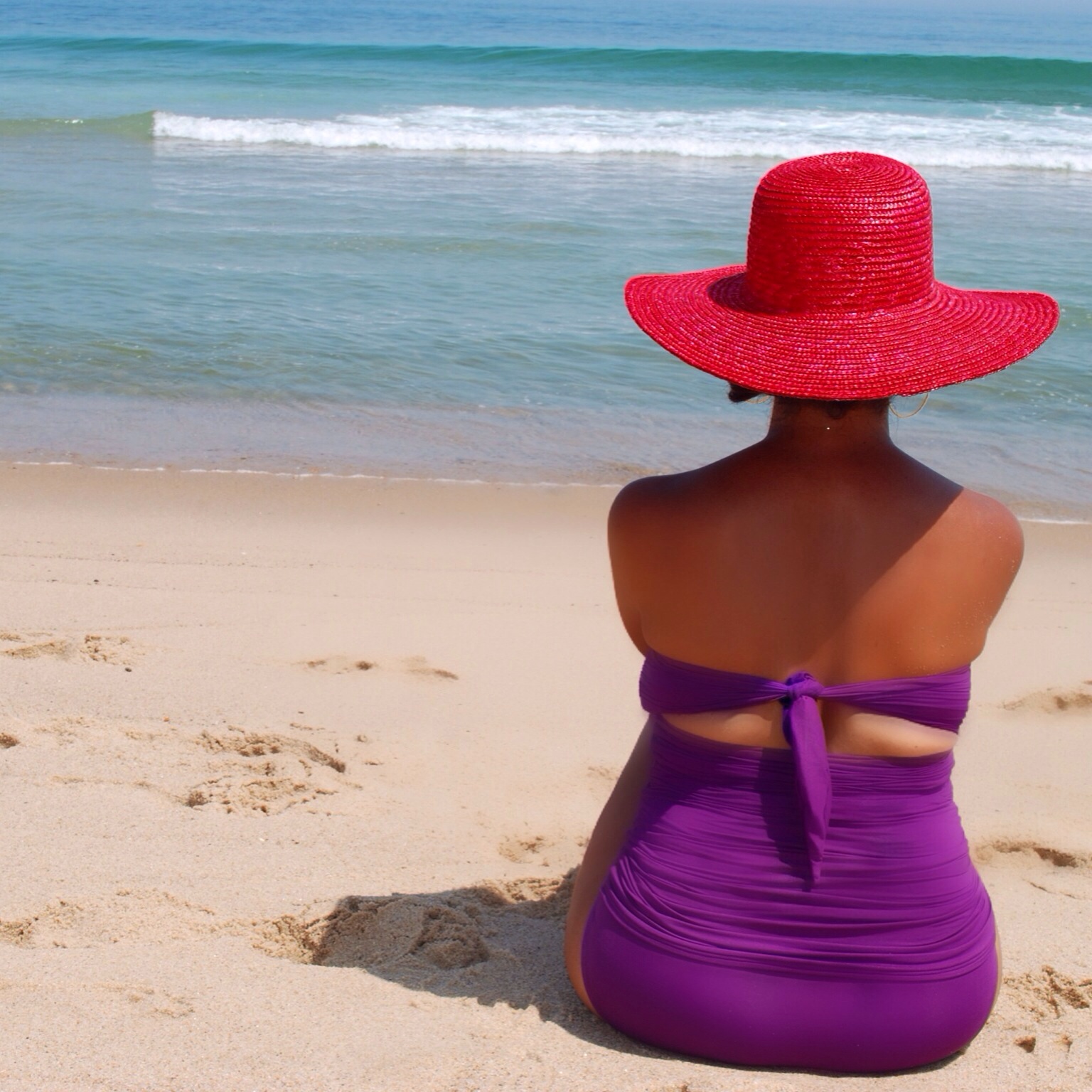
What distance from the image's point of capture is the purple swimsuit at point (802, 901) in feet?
6.13

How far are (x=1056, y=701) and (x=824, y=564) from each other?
218 cm

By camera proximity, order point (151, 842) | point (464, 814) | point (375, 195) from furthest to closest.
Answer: point (375, 195) < point (464, 814) < point (151, 842)

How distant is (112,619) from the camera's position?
12.8ft

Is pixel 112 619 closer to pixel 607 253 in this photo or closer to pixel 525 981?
pixel 525 981

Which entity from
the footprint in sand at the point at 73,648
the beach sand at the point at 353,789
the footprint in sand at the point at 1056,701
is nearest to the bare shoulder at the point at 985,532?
the beach sand at the point at 353,789

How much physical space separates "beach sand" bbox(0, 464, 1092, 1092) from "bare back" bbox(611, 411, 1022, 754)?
0.59 meters

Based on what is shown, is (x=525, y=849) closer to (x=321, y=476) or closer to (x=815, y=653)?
(x=815, y=653)

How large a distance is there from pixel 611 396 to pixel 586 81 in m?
18.6

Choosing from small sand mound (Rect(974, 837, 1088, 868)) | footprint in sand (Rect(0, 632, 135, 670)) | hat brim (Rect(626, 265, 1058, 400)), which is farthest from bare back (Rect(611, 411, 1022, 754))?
footprint in sand (Rect(0, 632, 135, 670))

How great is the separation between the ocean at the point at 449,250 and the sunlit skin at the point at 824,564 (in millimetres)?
3601

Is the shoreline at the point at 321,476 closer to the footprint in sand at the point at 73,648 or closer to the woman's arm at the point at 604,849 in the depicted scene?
the footprint in sand at the point at 73,648

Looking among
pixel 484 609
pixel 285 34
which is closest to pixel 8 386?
pixel 484 609

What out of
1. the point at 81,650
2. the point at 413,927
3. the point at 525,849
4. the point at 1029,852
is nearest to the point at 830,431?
the point at 413,927

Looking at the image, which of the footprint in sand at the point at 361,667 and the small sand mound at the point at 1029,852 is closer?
the small sand mound at the point at 1029,852
